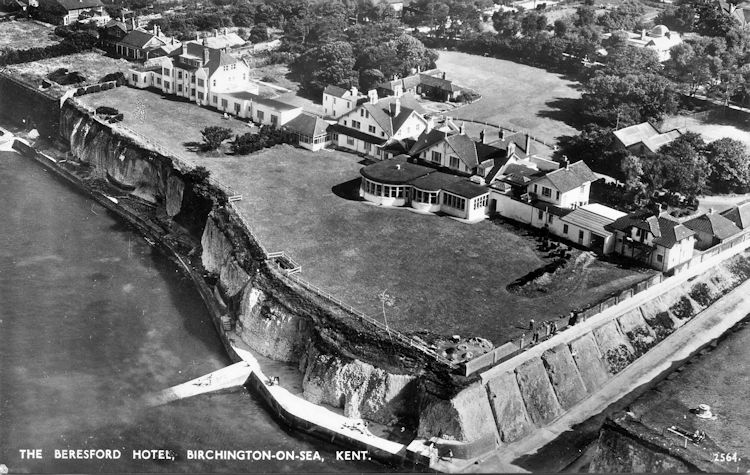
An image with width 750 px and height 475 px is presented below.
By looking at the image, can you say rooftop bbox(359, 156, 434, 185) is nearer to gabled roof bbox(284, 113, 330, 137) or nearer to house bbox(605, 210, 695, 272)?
gabled roof bbox(284, 113, 330, 137)

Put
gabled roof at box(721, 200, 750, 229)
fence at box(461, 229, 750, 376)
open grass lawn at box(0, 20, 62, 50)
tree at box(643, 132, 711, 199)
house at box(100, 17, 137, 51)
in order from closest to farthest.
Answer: fence at box(461, 229, 750, 376) → gabled roof at box(721, 200, 750, 229) → tree at box(643, 132, 711, 199) → house at box(100, 17, 137, 51) → open grass lawn at box(0, 20, 62, 50)

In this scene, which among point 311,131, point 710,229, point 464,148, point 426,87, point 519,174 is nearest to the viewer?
point 710,229

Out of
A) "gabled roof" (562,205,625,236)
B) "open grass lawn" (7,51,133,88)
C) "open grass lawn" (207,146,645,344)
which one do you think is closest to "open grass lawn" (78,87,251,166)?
"open grass lawn" (207,146,645,344)

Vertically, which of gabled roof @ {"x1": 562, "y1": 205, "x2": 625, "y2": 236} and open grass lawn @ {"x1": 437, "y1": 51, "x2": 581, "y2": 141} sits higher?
open grass lawn @ {"x1": 437, "y1": 51, "x2": 581, "y2": 141}

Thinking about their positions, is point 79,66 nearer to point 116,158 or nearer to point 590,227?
point 116,158

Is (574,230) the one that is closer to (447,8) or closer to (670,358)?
(670,358)

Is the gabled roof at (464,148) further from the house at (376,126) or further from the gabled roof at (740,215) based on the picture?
the gabled roof at (740,215)

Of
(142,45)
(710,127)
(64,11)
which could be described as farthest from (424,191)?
(64,11)
